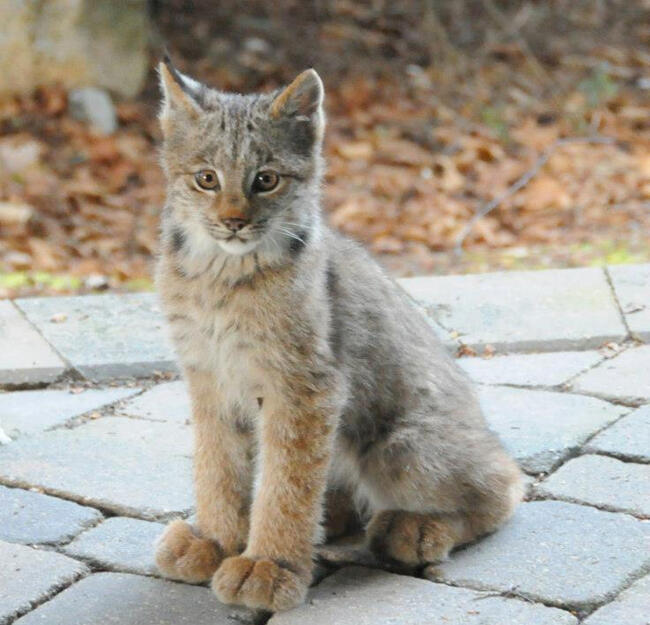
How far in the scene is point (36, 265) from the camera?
7.25 m

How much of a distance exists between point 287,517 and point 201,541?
29cm

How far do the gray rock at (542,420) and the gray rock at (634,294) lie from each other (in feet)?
2.37

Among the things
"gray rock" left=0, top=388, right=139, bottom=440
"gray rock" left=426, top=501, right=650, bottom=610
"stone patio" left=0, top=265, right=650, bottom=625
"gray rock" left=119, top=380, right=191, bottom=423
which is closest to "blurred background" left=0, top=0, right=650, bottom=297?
"stone patio" left=0, top=265, right=650, bottom=625

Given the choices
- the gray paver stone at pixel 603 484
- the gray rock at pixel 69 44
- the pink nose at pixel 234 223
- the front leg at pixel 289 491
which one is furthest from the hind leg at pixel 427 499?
the gray rock at pixel 69 44

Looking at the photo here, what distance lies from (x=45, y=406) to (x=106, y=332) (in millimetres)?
695

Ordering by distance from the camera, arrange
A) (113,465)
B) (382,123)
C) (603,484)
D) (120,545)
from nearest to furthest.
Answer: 1. (120,545)
2. (603,484)
3. (113,465)
4. (382,123)

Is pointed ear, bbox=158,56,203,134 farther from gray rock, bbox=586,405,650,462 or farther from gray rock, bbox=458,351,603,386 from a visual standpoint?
gray rock, bbox=458,351,603,386

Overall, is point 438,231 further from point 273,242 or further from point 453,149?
point 273,242

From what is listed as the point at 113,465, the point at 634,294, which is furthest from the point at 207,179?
the point at 634,294

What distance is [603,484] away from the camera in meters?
3.88

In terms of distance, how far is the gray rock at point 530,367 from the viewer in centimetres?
478

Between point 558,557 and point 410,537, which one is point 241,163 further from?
point 558,557

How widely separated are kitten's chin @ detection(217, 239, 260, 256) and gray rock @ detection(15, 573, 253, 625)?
2.96ft

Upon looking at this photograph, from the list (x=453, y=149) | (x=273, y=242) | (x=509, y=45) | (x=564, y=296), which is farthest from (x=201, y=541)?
(x=509, y=45)
